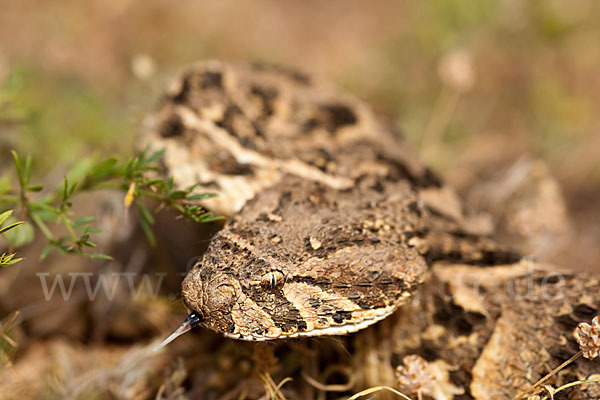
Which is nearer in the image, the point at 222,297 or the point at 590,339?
the point at 590,339

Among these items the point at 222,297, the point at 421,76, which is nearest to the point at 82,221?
the point at 222,297

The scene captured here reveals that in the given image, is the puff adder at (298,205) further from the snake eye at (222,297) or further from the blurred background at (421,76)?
the blurred background at (421,76)

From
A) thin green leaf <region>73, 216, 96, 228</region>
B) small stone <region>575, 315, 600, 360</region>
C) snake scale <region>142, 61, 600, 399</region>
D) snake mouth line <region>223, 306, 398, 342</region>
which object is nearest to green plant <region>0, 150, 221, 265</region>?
thin green leaf <region>73, 216, 96, 228</region>

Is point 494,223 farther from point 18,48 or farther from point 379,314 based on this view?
point 18,48

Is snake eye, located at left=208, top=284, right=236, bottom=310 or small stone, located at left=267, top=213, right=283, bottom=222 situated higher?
small stone, located at left=267, top=213, right=283, bottom=222

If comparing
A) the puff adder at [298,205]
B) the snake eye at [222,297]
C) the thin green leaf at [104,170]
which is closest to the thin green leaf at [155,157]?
the thin green leaf at [104,170]

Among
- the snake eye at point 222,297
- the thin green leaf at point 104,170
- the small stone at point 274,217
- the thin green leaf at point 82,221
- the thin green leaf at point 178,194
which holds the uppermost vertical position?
the small stone at point 274,217

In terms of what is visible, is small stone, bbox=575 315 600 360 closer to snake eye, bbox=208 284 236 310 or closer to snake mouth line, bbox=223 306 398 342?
snake mouth line, bbox=223 306 398 342

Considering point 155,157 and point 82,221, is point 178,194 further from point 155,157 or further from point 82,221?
point 82,221
